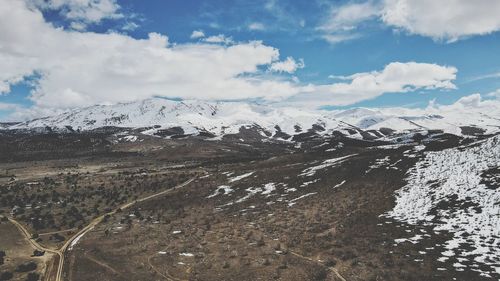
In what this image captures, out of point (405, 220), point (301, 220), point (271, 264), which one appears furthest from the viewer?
point (301, 220)

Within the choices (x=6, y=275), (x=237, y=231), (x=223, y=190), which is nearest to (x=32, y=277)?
(x=6, y=275)

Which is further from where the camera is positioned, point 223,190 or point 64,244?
point 223,190

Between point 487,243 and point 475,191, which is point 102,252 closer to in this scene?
point 487,243

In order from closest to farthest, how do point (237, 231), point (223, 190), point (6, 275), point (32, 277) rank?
1. point (32, 277)
2. point (6, 275)
3. point (237, 231)
4. point (223, 190)

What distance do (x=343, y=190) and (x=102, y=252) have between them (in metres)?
36.0

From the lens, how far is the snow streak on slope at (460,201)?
33344 mm

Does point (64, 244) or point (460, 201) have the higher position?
point (460, 201)

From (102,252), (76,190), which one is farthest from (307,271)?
(76,190)

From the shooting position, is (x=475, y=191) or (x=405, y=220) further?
(x=475, y=191)

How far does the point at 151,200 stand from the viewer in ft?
238

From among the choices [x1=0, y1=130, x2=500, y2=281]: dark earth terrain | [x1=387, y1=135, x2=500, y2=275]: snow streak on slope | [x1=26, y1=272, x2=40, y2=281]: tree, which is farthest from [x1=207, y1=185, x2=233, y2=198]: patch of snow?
[x1=26, y1=272, x2=40, y2=281]: tree

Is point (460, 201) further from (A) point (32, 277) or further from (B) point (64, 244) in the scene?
(B) point (64, 244)

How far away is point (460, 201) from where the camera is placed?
44750mm

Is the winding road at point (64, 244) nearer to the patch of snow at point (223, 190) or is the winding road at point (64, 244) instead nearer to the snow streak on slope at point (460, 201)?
the patch of snow at point (223, 190)
